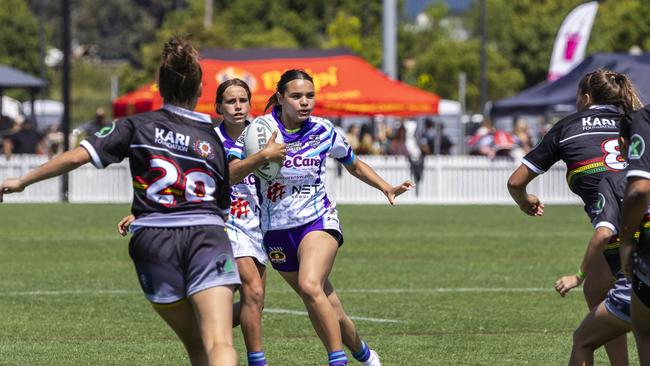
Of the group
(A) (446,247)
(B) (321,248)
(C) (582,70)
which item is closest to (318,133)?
(B) (321,248)

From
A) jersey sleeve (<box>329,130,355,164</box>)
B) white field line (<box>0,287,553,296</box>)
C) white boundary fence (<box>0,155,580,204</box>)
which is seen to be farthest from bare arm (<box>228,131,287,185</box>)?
white boundary fence (<box>0,155,580,204</box>)

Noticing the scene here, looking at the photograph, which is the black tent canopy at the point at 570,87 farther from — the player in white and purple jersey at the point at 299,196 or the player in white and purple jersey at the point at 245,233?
the player in white and purple jersey at the point at 299,196

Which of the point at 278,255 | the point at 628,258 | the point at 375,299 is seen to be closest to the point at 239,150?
the point at 278,255

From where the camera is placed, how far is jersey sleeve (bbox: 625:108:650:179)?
20.7 ft

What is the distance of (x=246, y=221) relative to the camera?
9312 mm

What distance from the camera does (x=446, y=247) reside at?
20250 millimetres

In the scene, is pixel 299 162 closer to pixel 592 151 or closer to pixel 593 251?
pixel 592 151

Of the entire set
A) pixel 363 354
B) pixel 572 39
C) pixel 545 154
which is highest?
pixel 572 39

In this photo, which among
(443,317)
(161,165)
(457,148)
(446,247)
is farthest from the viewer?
(457,148)

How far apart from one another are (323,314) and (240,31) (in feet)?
183

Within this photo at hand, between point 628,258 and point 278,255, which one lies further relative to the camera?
point 278,255

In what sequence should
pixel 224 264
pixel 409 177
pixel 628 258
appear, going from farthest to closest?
pixel 409 177, pixel 224 264, pixel 628 258

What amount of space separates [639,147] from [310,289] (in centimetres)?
285

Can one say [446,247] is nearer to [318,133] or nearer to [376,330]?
[376,330]
